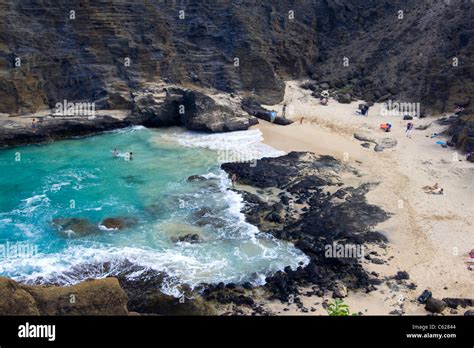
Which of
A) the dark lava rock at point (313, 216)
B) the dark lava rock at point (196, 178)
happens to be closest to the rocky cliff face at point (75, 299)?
the dark lava rock at point (313, 216)

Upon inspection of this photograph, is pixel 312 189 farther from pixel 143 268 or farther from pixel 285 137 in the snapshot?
pixel 143 268

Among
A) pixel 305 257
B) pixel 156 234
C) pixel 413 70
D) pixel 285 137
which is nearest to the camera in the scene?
pixel 305 257

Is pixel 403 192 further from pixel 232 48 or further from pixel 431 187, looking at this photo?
pixel 232 48

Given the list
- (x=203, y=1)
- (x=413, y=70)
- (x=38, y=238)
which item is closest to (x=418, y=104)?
(x=413, y=70)

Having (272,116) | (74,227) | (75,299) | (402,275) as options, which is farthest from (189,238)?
(272,116)

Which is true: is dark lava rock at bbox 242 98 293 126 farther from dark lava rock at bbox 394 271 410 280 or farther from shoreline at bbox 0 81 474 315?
dark lava rock at bbox 394 271 410 280

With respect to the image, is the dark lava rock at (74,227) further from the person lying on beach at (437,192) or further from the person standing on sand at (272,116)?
the person standing on sand at (272,116)
